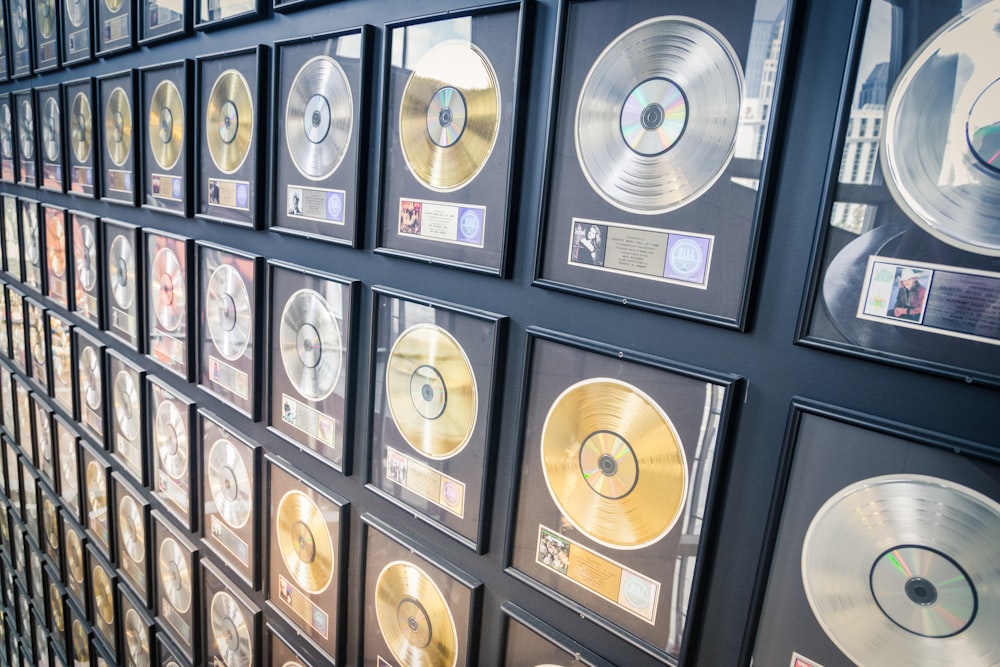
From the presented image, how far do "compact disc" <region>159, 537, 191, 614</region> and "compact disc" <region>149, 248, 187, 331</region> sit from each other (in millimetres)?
596

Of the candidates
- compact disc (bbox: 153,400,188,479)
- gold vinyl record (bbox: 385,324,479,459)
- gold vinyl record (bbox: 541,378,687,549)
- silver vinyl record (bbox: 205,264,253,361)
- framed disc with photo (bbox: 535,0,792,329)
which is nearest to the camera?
framed disc with photo (bbox: 535,0,792,329)

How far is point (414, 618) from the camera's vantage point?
1144mm

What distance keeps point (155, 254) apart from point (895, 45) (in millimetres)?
1631

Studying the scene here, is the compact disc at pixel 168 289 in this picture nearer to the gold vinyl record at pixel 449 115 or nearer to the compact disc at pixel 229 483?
the compact disc at pixel 229 483

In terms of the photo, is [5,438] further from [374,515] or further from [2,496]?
[374,515]

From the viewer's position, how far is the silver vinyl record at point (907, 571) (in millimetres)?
579

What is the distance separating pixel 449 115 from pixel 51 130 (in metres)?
1.79

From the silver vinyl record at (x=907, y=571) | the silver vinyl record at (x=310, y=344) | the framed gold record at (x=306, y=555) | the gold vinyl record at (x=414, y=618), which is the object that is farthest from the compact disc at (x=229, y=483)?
the silver vinyl record at (x=907, y=571)

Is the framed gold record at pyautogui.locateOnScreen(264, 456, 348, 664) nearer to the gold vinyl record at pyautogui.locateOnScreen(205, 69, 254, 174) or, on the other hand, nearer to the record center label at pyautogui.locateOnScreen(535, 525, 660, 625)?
the record center label at pyautogui.locateOnScreen(535, 525, 660, 625)

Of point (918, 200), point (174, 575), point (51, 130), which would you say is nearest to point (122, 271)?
point (51, 130)

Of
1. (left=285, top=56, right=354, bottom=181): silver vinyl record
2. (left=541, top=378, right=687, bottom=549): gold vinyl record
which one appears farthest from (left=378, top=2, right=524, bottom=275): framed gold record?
(left=541, top=378, right=687, bottom=549): gold vinyl record

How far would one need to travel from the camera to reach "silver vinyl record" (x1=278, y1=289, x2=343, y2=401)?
1208 millimetres

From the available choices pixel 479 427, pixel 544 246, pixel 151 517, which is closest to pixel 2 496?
pixel 151 517

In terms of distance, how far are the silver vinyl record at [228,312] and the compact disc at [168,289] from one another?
117 mm
